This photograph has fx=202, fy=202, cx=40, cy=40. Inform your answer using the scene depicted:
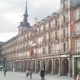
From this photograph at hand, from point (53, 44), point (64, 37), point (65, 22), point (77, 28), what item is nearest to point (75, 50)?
point (77, 28)

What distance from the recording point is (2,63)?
10981 cm

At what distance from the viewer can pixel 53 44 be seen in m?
50.2

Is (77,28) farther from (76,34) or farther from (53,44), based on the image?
(53,44)

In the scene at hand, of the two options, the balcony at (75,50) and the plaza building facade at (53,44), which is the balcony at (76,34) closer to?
the plaza building facade at (53,44)

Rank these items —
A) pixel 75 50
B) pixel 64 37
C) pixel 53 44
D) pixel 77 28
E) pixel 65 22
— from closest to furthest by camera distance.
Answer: pixel 75 50 < pixel 77 28 < pixel 65 22 < pixel 64 37 < pixel 53 44

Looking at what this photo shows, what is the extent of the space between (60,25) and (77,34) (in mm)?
7623

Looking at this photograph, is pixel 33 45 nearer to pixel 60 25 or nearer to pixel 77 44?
pixel 60 25

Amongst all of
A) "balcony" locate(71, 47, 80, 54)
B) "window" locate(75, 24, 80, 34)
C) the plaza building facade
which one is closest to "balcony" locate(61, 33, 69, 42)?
the plaza building facade

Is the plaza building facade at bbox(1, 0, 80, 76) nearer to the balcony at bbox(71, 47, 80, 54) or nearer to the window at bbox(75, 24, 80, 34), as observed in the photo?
the balcony at bbox(71, 47, 80, 54)

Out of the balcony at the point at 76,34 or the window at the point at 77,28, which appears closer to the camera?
the balcony at the point at 76,34

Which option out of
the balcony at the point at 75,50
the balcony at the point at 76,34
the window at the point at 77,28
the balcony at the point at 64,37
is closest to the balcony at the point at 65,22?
the balcony at the point at 64,37

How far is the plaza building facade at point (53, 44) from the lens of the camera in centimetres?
4316

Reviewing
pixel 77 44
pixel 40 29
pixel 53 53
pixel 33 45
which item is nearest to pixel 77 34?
pixel 77 44

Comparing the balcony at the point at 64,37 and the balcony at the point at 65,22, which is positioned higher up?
the balcony at the point at 65,22
